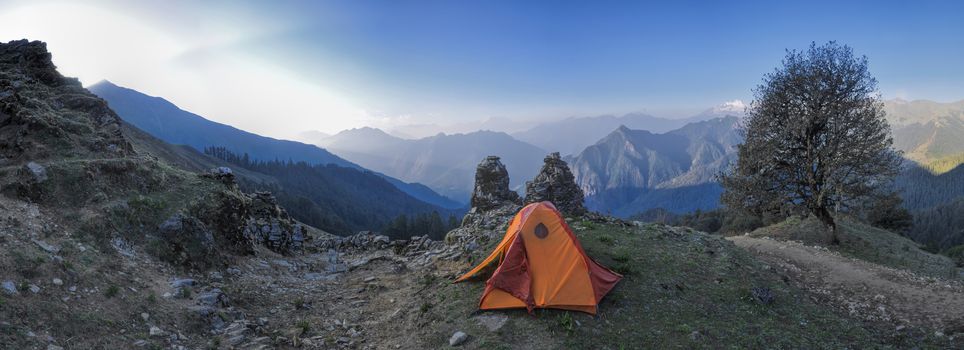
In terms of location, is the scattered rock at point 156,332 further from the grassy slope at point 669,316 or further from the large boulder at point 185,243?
the grassy slope at point 669,316

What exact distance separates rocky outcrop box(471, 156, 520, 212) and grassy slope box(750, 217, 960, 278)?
60.1 feet

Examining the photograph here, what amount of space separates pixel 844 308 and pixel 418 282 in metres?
15.6

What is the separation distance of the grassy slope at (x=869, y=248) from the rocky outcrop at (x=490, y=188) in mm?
18332

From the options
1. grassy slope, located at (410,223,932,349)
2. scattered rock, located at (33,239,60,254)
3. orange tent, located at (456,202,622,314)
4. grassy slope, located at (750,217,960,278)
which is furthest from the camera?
grassy slope, located at (750,217,960,278)

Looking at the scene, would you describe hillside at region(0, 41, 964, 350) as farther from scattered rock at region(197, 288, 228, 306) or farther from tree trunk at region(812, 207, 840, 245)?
tree trunk at region(812, 207, 840, 245)

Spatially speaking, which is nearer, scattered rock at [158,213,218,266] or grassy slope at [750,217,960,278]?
scattered rock at [158,213,218,266]

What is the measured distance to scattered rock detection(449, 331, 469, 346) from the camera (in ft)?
36.3

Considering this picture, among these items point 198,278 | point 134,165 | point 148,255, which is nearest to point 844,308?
point 198,278

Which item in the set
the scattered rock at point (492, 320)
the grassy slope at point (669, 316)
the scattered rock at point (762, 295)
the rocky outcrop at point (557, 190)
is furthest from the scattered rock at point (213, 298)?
the rocky outcrop at point (557, 190)

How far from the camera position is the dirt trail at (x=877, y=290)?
13.5 metres

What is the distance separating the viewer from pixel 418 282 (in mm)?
17859

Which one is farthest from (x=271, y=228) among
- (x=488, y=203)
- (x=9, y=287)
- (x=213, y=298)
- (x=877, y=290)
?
(x=877, y=290)

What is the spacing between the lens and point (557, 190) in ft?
94.8

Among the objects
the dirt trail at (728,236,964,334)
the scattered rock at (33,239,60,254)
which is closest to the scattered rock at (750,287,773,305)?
the dirt trail at (728,236,964,334)
